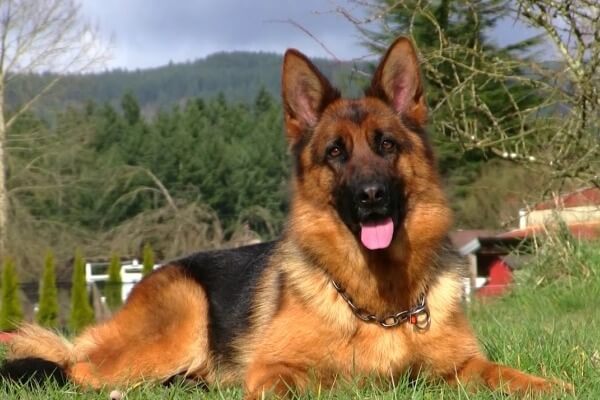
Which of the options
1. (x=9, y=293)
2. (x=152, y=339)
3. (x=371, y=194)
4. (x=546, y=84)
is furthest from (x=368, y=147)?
(x=9, y=293)

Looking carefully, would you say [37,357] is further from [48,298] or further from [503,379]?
[48,298]

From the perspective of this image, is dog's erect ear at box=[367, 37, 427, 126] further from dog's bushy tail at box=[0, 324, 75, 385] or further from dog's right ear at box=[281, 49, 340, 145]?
dog's bushy tail at box=[0, 324, 75, 385]

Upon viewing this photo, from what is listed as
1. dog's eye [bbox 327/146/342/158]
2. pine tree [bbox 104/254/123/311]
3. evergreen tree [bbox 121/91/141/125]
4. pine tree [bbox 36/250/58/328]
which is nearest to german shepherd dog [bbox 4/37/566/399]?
dog's eye [bbox 327/146/342/158]

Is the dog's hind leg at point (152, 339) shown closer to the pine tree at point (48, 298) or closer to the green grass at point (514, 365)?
the green grass at point (514, 365)

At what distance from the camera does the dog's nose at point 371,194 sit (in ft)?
16.0

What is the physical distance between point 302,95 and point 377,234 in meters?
1.11

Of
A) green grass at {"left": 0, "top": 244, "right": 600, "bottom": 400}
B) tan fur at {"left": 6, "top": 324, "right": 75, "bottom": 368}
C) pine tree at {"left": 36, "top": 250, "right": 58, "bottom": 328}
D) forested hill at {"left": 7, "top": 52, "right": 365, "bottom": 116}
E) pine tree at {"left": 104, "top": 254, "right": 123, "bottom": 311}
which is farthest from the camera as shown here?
forested hill at {"left": 7, "top": 52, "right": 365, "bottom": 116}

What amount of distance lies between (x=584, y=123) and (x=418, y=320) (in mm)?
7981

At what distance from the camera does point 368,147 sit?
203 inches

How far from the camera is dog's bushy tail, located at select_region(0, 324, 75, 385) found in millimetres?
5235

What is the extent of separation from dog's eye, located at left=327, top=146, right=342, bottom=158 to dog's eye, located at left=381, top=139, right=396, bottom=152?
26cm

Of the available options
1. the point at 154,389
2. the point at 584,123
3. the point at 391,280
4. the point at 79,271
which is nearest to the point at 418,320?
the point at 391,280

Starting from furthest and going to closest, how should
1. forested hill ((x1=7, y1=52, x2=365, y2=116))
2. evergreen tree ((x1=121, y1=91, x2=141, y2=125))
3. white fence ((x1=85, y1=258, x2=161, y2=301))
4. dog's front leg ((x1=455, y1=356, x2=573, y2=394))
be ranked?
forested hill ((x1=7, y1=52, x2=365, y2=116)), evergreen tree ((x1=121, y1=91, x2=141, y2=125)), white fence ((x1=85, y1=258, x2=161, y2=301)), dog's front leg ((x1=455, y1=356, x2=573, y2=394))

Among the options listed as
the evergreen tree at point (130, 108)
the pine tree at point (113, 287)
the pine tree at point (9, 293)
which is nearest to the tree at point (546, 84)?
the pine tree at point (9, 293)
